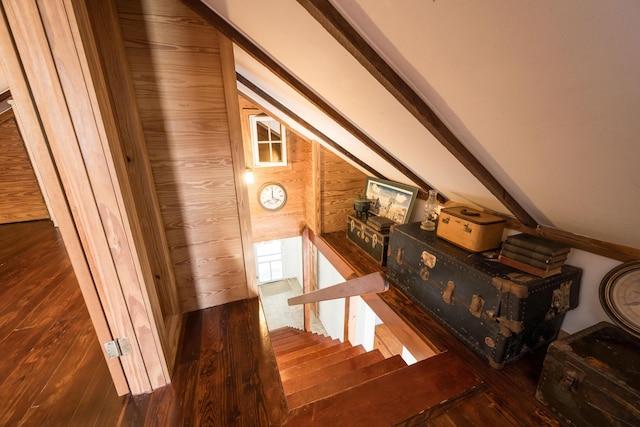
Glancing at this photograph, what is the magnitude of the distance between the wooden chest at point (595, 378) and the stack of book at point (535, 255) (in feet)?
1.05

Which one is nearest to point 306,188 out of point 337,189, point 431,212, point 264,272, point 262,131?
point 337,189

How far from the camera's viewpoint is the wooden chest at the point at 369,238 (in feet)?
8.47

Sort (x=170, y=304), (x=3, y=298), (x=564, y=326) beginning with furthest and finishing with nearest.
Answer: (x=3, y=298)
(x=564, y=326)
(x=170, y=304)

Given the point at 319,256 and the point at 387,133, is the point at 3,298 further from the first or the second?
the point at 319,256

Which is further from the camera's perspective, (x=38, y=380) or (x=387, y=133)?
(x=387, y=133)

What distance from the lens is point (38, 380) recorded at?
122 cm

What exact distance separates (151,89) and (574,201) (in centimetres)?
203

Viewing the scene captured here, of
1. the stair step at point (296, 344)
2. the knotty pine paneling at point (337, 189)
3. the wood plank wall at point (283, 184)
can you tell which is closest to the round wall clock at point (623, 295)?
the knotty pine paneling at point (337, 189)

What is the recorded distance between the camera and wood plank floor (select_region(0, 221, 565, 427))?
3.39 feet

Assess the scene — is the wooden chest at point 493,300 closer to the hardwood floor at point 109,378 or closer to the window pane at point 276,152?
the hardwood floor at point 109,378

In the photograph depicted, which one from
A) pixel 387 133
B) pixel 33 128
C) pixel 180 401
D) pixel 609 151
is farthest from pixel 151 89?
pixel 609 151

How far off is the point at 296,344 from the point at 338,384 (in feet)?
7.29

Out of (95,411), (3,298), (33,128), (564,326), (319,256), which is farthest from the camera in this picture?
(319,256)

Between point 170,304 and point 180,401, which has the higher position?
point 170,304
